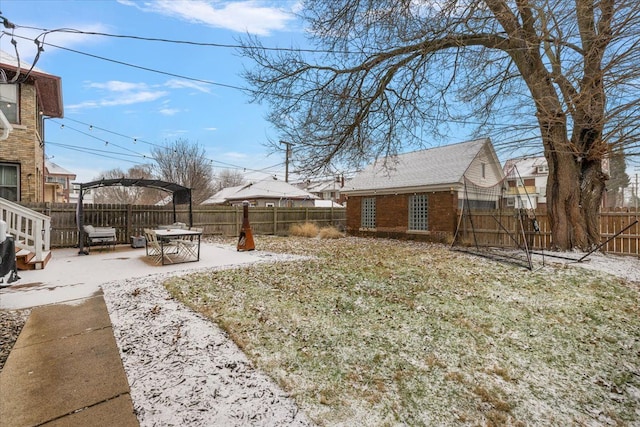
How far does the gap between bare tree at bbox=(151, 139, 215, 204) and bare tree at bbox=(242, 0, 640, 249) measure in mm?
23303

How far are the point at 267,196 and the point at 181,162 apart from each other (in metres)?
8.88

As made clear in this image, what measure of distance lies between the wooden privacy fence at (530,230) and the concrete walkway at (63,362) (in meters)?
9.60

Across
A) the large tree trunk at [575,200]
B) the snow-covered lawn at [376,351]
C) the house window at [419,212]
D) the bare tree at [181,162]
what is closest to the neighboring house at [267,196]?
the bare tree at [181,162]

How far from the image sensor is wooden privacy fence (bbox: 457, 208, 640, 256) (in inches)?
373

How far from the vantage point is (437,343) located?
343 cm

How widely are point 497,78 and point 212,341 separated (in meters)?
9.29

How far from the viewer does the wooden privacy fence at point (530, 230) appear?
9.47 m

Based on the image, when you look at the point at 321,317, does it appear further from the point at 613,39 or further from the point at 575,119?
the point at 575,119

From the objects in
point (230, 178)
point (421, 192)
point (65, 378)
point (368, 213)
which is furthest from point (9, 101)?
point (230, 178)

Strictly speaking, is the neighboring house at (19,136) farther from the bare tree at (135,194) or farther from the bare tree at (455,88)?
the bare tree at (135,194)

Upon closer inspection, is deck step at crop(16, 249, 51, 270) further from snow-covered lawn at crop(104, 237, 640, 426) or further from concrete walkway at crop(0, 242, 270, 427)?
snow-covered lawn at crop(104, 237, 640, 426)

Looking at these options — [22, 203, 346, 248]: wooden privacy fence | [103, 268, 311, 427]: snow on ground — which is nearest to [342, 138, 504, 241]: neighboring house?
[22, 203, 346, 248]: wooden privacy fence

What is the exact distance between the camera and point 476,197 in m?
14.8

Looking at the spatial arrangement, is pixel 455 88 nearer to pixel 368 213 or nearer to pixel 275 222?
pixel 368 213
